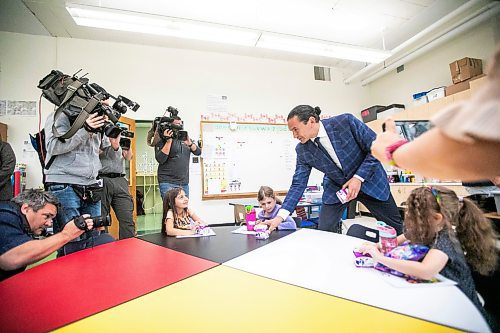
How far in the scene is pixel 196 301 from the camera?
0.69 m

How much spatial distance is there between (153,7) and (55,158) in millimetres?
2393

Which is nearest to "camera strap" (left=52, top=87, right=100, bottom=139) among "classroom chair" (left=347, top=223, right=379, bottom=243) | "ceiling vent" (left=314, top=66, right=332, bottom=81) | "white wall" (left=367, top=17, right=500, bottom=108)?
"classroom chair" (left=347, top=223, right=379, bottom=243)

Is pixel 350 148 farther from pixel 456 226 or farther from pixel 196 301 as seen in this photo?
pixel 196 301

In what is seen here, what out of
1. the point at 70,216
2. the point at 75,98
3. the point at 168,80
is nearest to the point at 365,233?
the point at 70,216

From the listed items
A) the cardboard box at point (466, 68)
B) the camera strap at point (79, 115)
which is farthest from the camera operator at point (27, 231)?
the cardboard box at point (466, 68)

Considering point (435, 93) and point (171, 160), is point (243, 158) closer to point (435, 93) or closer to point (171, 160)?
point (171, 160)

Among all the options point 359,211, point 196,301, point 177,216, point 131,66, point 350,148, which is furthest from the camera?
point 359,211

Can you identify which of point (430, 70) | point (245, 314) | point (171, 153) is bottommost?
point (245, 314)

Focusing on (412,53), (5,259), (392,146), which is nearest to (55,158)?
(5,259)

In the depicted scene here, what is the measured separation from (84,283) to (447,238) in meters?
1.17

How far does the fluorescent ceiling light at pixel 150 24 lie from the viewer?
246 cm

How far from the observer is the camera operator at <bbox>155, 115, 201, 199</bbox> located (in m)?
2.49

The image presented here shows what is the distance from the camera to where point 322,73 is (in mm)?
4879

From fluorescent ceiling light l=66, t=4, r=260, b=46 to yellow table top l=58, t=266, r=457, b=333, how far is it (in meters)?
2.70
